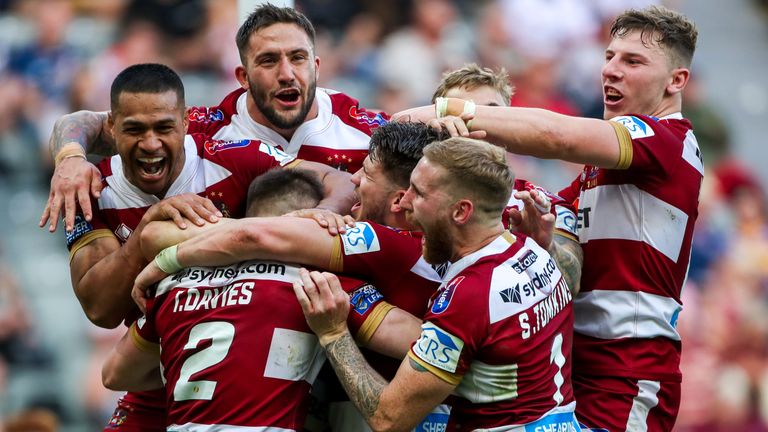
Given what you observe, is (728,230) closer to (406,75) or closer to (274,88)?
(406,75)

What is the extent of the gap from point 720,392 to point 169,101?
7879 millimetres

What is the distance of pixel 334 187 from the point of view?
5.30 metres

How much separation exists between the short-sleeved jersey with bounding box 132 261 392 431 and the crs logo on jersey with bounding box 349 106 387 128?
1.59m

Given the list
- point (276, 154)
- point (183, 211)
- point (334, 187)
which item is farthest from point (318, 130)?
point (183, 211)

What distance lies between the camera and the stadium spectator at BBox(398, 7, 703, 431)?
17.2 feet

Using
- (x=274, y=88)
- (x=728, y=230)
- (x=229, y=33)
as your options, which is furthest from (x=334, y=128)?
(x=728, y=230)

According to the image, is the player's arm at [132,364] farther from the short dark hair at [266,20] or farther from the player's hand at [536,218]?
the short dark hair at [266,20]

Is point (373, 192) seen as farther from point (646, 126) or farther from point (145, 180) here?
point (646, 126)

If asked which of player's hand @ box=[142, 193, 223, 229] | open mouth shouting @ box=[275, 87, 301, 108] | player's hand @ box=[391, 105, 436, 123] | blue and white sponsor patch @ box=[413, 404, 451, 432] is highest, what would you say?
open mouth shouting @ box=[275, 87, 301, 108]

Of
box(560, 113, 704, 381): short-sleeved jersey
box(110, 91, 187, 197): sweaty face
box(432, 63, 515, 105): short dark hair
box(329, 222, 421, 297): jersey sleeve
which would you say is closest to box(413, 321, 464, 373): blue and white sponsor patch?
box(329, 222, 421, 297): jersey sleeve

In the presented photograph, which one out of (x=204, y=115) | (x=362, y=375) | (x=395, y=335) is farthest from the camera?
(x=204, y=115)

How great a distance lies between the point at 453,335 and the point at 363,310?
0.45 meters

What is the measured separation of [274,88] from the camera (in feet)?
19.5

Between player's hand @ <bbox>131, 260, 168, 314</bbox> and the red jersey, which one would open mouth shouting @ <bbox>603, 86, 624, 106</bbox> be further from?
player's hand @ <bbox>131, 260, 168, 314</bbox>
